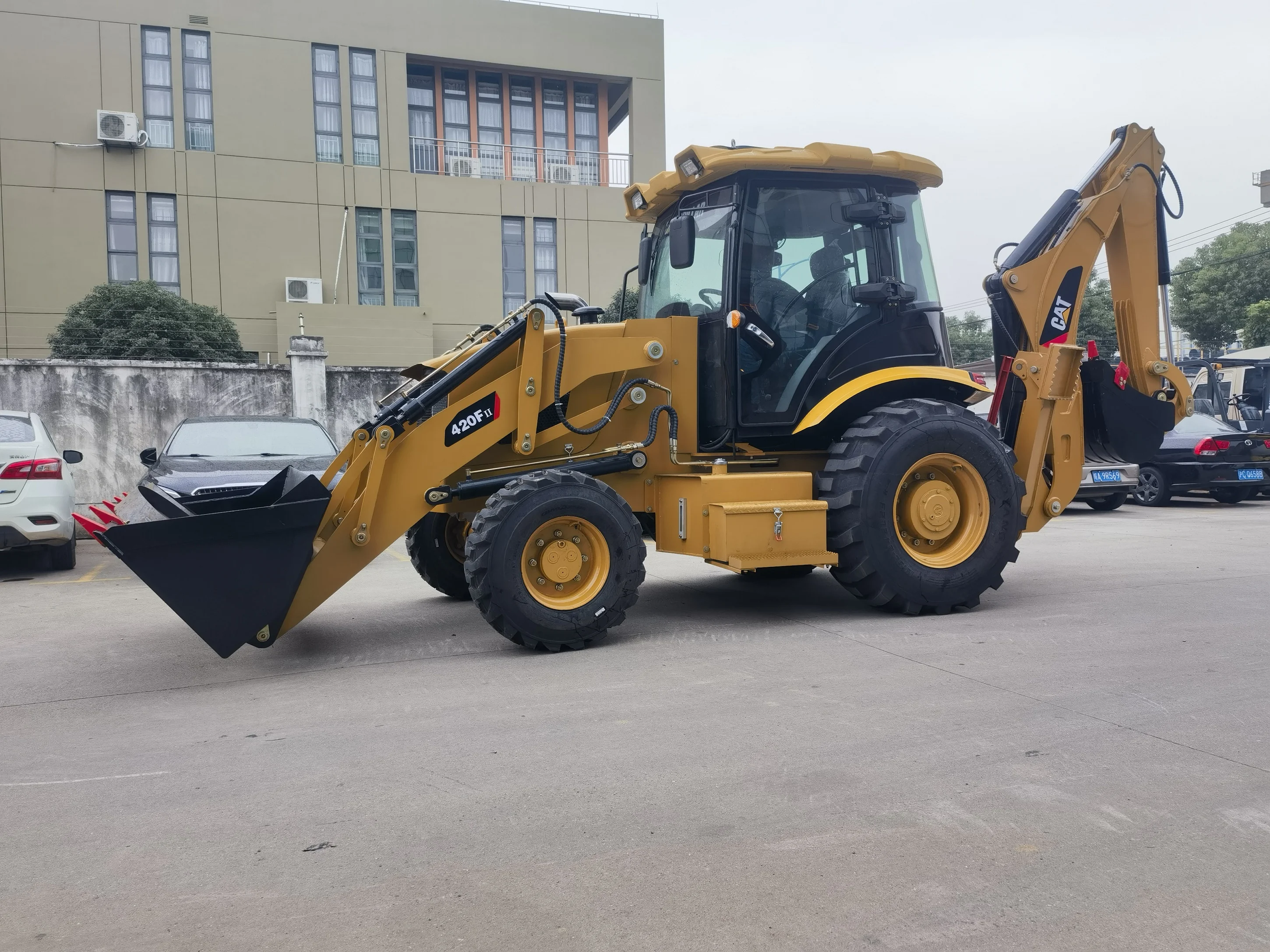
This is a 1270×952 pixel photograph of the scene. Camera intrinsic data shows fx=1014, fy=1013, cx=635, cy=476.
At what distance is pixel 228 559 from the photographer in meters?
5.19

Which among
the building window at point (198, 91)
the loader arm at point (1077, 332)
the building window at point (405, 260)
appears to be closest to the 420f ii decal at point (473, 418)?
the loader arm at point (1077, 332)

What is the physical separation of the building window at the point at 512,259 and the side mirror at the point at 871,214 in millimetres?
22394

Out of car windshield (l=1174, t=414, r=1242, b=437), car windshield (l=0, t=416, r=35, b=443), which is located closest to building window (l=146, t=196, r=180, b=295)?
car windshield (l=0, t=416, r=35, b=443)

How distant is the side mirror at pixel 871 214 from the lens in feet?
22.2

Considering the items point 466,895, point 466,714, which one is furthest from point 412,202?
point 466,895

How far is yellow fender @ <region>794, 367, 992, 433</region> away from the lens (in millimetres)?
6609

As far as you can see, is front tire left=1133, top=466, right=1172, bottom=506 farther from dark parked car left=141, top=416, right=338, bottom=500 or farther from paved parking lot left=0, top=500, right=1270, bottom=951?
dark parked car left=141, top=416, right=338, bottom=500

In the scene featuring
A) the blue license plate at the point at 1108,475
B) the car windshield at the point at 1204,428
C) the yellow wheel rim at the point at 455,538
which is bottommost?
the yellow wheel rim at the point at 455,538

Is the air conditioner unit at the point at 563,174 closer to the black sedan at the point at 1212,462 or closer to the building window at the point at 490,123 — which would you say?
the building window at the point at 490,123

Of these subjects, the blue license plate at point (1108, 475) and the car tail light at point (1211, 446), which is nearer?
the blue license plate at point (1108, 475)

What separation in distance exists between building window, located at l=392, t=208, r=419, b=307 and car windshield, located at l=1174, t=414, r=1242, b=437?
747 inches

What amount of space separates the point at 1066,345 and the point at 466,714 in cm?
500

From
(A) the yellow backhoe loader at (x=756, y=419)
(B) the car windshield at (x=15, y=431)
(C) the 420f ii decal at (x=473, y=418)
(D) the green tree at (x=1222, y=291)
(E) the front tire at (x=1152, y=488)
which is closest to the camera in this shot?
(A) the yellow backhoe loader at (x=756, y=419)

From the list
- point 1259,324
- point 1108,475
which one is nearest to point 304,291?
point 1108,475
